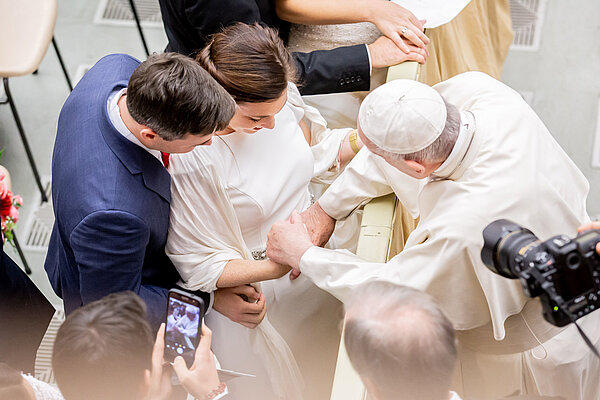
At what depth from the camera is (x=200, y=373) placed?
1.67 meters

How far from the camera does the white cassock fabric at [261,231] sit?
200cm

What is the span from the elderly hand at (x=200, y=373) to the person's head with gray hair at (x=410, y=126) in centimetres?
64

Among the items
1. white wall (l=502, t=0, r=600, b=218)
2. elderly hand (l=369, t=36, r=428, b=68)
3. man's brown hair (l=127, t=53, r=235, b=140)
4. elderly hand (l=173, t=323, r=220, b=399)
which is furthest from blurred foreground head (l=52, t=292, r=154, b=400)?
white wall (l=502, t=0, r=600, b=218)

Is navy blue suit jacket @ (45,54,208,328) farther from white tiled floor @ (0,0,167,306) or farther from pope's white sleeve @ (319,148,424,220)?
white tiled floor @ (0,0,167,306)

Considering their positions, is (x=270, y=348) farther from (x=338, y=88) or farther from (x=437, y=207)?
(x=338, y=88)

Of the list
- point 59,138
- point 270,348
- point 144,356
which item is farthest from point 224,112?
point 270,348

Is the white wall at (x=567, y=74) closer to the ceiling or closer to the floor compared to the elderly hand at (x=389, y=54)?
closer to the floor

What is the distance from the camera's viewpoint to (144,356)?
1.46 meters

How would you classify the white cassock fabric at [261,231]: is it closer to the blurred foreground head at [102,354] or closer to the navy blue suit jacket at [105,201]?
the navy blue suit jacket at [105,201]

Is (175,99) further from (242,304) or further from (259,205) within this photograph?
(242,304)

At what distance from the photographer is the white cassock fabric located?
200cm

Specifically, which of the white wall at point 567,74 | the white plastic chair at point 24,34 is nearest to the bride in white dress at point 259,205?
the white plastic chair at point 24,34

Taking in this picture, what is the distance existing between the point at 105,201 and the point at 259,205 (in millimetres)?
511

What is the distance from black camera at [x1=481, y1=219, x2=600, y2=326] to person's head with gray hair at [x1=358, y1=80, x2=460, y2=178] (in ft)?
1.16
